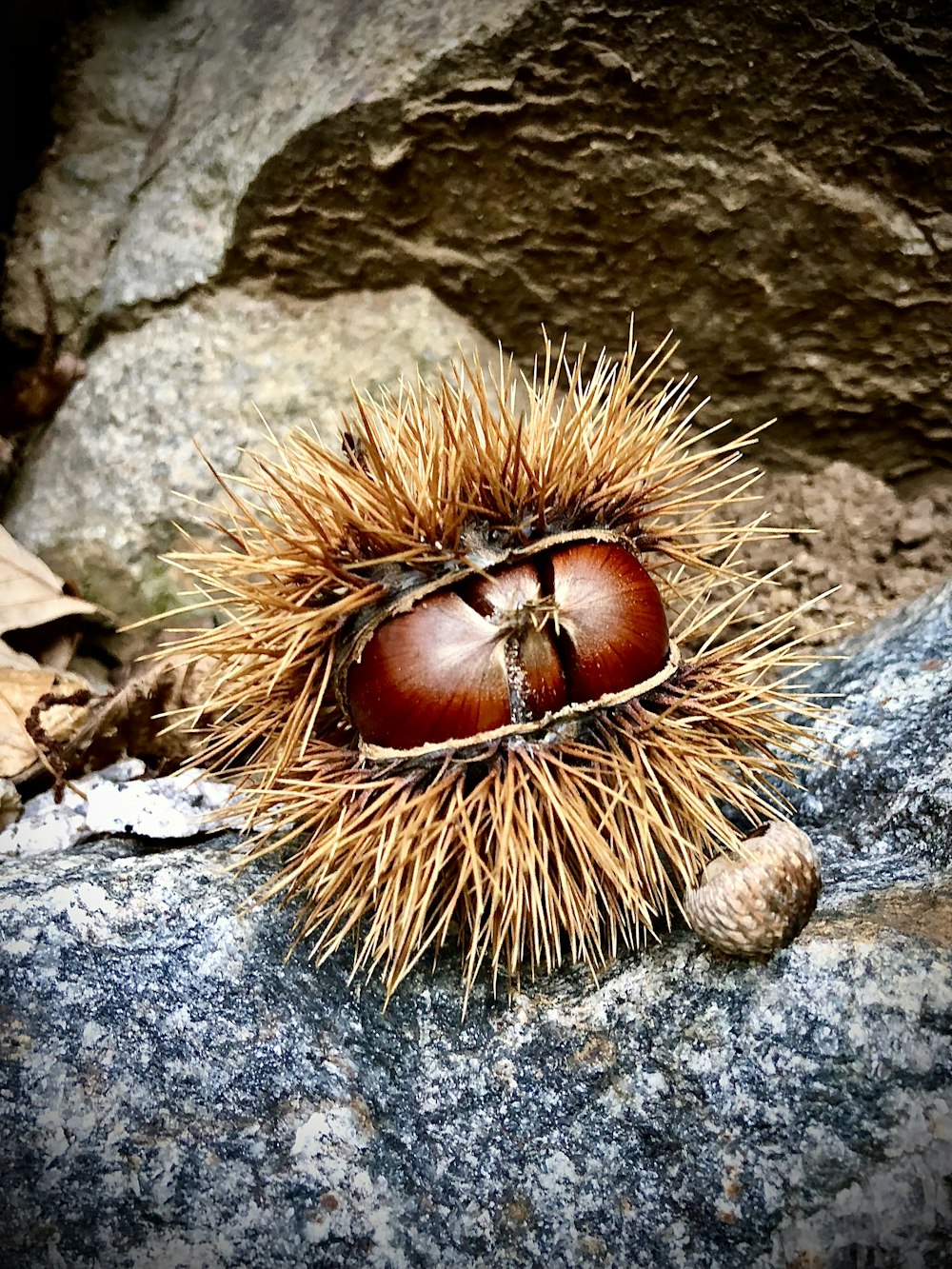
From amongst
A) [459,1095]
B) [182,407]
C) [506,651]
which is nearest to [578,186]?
[182,407]

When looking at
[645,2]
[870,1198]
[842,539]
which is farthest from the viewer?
[842,539]

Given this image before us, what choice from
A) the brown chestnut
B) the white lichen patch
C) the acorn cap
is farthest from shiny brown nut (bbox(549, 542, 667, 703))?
the white lichen patch

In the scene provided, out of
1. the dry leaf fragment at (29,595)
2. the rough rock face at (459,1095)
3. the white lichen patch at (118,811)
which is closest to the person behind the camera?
the rough rock face at (459,1095)

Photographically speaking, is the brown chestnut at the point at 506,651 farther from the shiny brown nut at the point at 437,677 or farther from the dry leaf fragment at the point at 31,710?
the dry leaf fragment at the point at 31,710

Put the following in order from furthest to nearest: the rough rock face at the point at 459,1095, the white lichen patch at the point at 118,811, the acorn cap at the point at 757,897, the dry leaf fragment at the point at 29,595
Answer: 1. the dry leaf fragment at the point at 29,595
2. the white lichen patch at the point at 118,811
3. the acorn cap at the point at 757,897
4. the rough rock face at the point at 459,1095

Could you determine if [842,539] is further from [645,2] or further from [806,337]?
[645,2]

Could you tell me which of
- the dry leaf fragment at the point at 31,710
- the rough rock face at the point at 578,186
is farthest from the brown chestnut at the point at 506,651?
the rough rock face at the point at 578,186

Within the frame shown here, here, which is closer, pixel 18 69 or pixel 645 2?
pixel 645 2

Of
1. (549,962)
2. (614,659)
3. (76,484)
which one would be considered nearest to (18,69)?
Result: (76,484)
